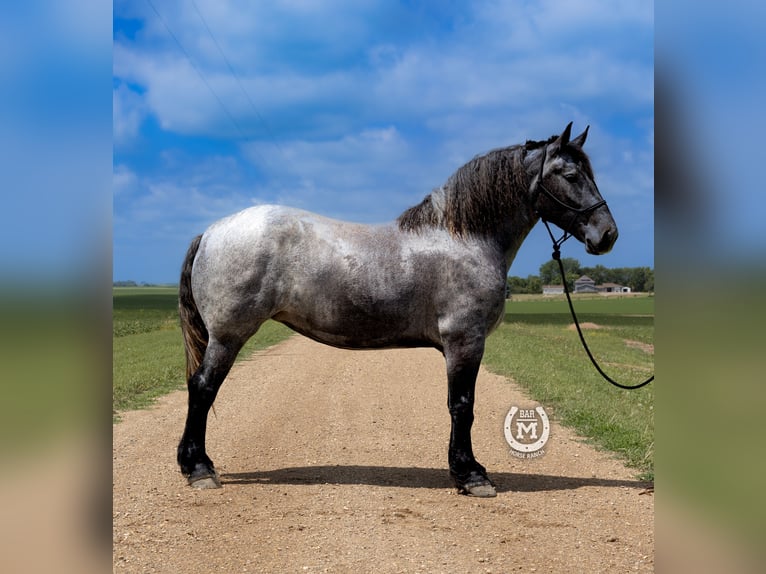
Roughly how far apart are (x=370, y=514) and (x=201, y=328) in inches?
99.1

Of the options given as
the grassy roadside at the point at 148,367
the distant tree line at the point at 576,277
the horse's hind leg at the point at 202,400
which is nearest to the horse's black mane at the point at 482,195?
the horse's hind leg at the point at 202,400

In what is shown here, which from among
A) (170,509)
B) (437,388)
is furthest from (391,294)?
(437,388)

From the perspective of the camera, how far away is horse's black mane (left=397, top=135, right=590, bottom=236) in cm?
582

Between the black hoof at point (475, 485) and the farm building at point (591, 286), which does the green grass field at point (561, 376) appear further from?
the farm building at point (591, 286)

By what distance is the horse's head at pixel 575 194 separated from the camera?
5.58 m

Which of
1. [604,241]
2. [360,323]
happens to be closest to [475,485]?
[360,323]

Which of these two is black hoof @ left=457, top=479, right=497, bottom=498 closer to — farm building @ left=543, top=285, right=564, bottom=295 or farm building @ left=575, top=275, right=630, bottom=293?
farm building @ left=543, top=285, right=564, bottom=295

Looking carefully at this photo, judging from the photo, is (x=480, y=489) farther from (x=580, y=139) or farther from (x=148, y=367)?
(x=148, y=367)

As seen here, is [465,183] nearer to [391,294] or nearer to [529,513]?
[391,294]

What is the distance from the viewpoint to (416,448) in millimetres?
7504

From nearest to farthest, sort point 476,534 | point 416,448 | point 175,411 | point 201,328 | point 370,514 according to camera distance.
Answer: point 476,534, point 370,514, point 201,328, point 416,448, point 175,411

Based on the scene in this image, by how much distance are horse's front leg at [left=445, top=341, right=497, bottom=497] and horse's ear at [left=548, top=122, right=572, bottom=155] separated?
183 centimetres

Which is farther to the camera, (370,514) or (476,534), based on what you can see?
(370,514)

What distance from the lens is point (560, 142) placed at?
5570 mm
